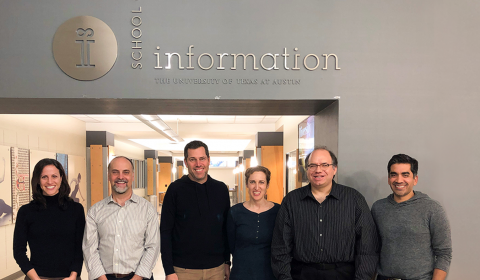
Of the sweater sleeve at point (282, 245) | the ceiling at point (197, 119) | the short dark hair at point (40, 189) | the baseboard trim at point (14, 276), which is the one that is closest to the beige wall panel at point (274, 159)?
the ceiling at point (197, 119)

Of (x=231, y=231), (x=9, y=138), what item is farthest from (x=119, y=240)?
(x=9, y=138)

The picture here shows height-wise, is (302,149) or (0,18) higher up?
(0,18)

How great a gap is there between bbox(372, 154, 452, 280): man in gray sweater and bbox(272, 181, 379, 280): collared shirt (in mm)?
109

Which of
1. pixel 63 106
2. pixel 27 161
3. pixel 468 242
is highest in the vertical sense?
pixel 63 106

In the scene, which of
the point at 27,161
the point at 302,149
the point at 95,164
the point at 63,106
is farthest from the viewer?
the point at 95,164

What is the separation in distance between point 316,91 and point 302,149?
10.2ft

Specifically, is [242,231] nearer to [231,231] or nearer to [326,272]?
[231,231]

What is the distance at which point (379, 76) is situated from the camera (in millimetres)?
2854

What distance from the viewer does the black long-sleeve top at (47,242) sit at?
96.3 inches

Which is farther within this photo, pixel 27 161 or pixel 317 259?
pixel 27 161

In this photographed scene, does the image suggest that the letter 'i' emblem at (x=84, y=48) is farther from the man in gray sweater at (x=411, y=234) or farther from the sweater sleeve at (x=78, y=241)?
the man in gray sweater at (x=411, y=234)

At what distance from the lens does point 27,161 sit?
20.8 ft

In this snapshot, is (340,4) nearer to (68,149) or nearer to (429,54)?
(429,54)

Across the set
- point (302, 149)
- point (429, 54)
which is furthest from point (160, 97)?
point (302, 149)
